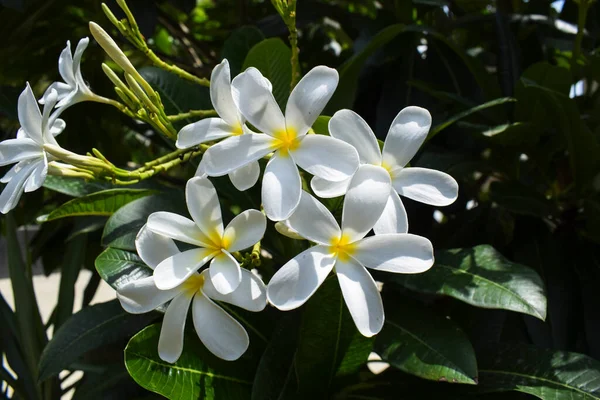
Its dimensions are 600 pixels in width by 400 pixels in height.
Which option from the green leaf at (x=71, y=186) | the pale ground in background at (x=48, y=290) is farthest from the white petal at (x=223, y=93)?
the pale ground in background at (x=48, y=290)

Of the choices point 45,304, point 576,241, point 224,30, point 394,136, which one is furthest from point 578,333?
point 45,304

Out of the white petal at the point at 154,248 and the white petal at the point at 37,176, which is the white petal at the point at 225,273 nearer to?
the white petal at the point at 154,248

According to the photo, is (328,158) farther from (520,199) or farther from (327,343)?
(520,199)

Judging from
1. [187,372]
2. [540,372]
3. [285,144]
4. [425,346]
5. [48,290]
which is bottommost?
[48,290]

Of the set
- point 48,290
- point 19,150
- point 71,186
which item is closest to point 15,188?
point 19,150

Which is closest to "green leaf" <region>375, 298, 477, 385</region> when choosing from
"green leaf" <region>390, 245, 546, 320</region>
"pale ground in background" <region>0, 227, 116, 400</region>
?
"green leaf" <region>390, 245, 546, 320</region>

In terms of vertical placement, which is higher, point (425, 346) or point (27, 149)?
point (27, 149)
